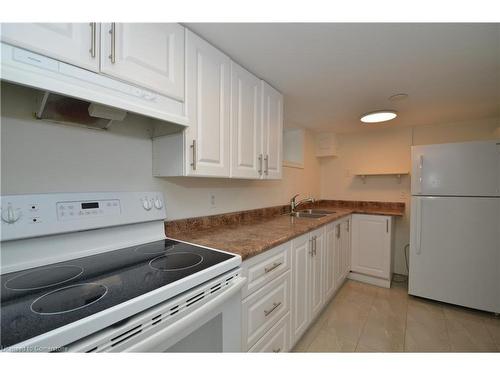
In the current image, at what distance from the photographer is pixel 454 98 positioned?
1.95m

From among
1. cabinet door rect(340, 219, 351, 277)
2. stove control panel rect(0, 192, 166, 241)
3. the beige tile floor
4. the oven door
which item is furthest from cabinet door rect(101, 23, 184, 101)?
cabinet door rect(340, 219, 351, 277)

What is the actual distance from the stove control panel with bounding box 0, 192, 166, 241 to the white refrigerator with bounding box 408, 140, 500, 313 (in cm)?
253

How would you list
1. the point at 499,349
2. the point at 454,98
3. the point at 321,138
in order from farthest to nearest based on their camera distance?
1. the point at 321,138
2. the point at 454,98
3. the point at 499,349

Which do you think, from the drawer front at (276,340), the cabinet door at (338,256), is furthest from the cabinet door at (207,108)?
the cabinet door at (338,256)

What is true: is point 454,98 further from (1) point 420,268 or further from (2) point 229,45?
(2) point 229,45

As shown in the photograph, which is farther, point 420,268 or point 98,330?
point 420,268

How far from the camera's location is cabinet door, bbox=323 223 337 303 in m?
2.07

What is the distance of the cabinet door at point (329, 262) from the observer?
6.79 ft

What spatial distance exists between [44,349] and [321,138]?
135 inches

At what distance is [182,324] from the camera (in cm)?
69

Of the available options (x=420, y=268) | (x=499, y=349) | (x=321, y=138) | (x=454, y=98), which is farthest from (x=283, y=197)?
(x=499, y=349)

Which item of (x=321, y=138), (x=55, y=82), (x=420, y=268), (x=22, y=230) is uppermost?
(x=321, y=138)

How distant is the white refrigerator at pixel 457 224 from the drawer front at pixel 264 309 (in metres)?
1.76

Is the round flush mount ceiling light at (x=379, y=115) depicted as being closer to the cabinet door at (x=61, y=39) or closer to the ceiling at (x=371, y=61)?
the ceiling at (x=371, y=61)
